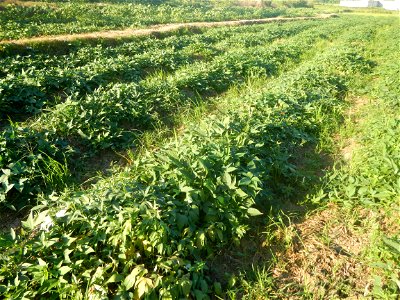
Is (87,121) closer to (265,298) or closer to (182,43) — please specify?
(265,298)

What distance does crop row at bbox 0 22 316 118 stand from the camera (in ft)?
21.6

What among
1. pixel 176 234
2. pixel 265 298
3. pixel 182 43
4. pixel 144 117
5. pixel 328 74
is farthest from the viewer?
pixel 182 43

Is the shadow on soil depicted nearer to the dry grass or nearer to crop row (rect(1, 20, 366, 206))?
the dry grass

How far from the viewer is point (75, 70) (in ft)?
26.8

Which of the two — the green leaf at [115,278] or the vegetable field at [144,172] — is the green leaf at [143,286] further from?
the green leaf at [115,278]

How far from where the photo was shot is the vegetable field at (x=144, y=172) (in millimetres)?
2627

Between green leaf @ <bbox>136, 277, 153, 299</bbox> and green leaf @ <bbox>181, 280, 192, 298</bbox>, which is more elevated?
green leaf @ <bbox>136, 277, 153, 299</bbox>

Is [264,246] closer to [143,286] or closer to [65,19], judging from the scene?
[143,286]

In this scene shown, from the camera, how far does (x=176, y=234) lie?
114 inches

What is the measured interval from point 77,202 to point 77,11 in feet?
66.9

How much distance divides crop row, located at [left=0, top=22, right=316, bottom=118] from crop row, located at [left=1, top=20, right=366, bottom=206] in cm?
78

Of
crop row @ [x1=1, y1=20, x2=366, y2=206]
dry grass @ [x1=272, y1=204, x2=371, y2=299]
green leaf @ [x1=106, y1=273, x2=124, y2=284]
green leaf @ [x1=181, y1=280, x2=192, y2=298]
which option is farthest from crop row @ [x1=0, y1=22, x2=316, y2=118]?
dry grass @ [x1=272, y1=204, x2=371, y2=299]

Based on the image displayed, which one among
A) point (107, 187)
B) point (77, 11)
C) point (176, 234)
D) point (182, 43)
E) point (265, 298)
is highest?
point (77, 11)

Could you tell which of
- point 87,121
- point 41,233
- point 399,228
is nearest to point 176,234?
point 41,233
